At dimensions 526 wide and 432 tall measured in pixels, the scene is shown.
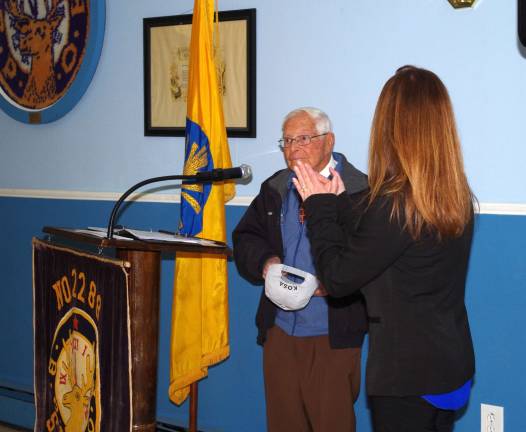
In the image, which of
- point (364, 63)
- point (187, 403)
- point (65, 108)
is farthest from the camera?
point (65, 108)

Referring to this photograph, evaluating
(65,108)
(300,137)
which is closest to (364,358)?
(300,137)

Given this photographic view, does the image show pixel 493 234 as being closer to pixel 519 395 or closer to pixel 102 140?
pixel 519 395

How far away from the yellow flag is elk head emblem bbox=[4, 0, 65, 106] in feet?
3.27

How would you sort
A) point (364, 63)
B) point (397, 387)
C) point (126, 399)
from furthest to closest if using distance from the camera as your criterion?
point (364, 63), point (126, 399), point (397, 387)

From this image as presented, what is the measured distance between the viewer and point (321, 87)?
288 cm

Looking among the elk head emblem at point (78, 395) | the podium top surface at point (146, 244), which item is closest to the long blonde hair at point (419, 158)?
the podium top surface at point (146, 244)

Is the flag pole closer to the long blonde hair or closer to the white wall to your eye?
the white wall

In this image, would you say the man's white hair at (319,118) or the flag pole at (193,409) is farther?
the flag pole at (193,409)

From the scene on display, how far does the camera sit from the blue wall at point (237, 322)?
8.37ft

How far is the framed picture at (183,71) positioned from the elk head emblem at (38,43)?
0.59m

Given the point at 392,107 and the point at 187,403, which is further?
the point at 187,403

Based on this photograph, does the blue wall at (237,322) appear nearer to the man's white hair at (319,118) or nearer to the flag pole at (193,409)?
the flag pole at (193,409)

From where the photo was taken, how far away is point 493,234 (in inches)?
101

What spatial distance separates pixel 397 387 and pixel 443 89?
69 cm
